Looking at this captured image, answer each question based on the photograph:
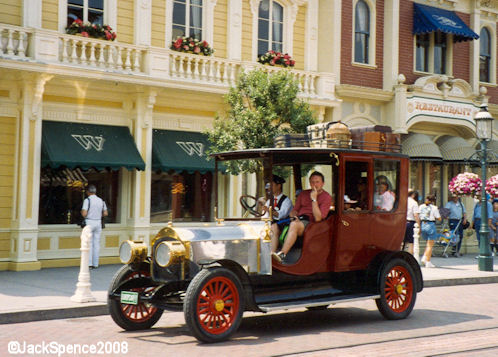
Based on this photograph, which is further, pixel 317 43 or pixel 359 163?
pixel 317 43

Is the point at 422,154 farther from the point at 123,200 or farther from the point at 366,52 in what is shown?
the point at 123,200

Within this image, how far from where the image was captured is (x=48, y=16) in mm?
16188

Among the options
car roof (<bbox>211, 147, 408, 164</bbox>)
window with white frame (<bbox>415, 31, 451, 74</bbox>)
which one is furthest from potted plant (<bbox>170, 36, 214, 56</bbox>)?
car roof (<bbox>211, 147, 408, 164</bbox>)

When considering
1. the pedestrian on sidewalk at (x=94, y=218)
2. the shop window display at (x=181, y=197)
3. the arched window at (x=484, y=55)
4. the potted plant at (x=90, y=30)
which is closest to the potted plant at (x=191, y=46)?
the potted plant at (x=90, y=30)

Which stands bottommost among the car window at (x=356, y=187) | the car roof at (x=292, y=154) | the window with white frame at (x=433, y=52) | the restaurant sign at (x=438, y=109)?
the car window at (x=356, y=187)

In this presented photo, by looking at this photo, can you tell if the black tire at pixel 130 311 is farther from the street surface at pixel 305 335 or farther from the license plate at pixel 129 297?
the license plate at pixel 129 297

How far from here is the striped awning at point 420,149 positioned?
2191 centimetres

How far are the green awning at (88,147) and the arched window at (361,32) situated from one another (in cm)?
814

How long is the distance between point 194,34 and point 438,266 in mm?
8448

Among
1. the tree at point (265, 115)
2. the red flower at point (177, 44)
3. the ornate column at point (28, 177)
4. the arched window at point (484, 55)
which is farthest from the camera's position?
the arched window at point (484, 55)

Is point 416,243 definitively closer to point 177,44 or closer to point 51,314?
point 177,44

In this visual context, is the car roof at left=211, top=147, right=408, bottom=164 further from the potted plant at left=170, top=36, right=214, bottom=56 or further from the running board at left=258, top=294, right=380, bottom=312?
the potted plant at left=170, top=36, right=214, bottom=56

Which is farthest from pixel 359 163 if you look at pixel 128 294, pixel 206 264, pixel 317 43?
pixel 317 43

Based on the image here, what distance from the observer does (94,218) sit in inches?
616
